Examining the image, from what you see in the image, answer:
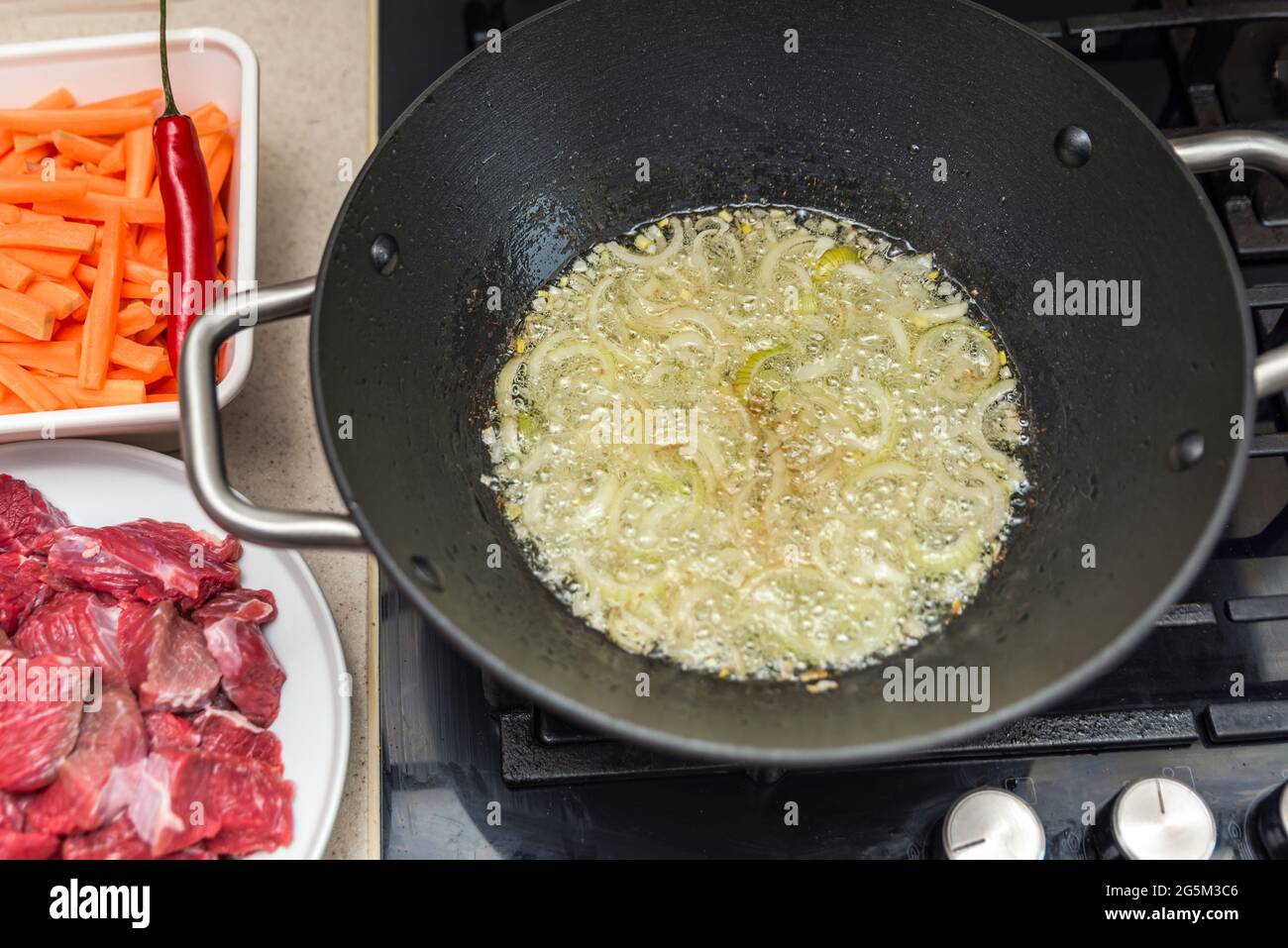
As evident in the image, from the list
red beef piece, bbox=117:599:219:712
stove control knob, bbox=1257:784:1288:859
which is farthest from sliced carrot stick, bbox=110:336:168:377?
stove control knob, bbox=1257:784:1288:859

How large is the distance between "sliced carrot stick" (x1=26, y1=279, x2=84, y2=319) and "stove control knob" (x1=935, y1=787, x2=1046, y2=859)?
4.22 feet

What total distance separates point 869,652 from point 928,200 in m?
0.62

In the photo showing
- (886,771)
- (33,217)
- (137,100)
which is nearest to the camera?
(886,771)

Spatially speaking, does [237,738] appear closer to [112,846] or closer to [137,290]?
[112,846]

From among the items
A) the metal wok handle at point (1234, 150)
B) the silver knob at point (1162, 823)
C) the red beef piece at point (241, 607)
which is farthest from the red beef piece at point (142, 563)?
the metal wok handle at point (1234, 150)

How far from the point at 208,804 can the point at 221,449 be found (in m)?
0.46

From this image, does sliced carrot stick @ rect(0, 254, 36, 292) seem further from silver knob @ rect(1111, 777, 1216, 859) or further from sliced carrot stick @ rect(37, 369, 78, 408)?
silver knob @ rect(1111, 777, 1216, 859)

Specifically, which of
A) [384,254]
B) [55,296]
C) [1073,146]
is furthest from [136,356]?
[1073,146]

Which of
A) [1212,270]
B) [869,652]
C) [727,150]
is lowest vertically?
[869,652]

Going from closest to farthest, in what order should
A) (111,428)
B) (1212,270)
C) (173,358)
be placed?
1. (1212,270)
2. (111,428)
3. (173,358)

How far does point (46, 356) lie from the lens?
4.66ft

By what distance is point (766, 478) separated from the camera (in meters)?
1.30
